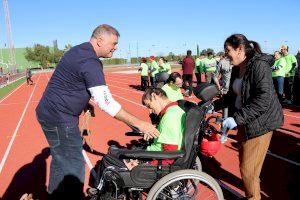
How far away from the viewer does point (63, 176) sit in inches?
123

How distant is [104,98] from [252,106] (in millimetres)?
1327

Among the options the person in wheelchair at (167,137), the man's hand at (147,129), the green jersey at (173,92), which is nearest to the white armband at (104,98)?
the man's hand at (147,129)

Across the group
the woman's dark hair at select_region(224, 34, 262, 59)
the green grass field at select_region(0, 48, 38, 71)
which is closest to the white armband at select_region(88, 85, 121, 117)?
the woman's dark hair at select_region(224, 34, 262, 59)

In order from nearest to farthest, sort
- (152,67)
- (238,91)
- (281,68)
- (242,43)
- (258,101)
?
(258,101), (242,43), (238,91), (281,68), (152,67)

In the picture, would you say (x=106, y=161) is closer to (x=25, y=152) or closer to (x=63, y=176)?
(x=63, y=176)

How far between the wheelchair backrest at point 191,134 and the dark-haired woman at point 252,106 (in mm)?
286

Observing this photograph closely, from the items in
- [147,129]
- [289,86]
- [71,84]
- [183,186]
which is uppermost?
[71,84]

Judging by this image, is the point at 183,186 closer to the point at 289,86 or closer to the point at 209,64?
the point at 289,86

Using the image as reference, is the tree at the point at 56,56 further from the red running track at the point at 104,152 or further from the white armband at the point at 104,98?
the white armband at the point at 104,98

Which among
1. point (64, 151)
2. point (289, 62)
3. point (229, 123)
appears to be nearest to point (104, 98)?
point (64, 151)

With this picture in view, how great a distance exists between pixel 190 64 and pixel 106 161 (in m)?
11.2

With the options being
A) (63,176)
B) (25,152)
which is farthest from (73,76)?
(25,152)

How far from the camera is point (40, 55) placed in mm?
88750

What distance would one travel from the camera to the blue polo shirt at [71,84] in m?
2.81
